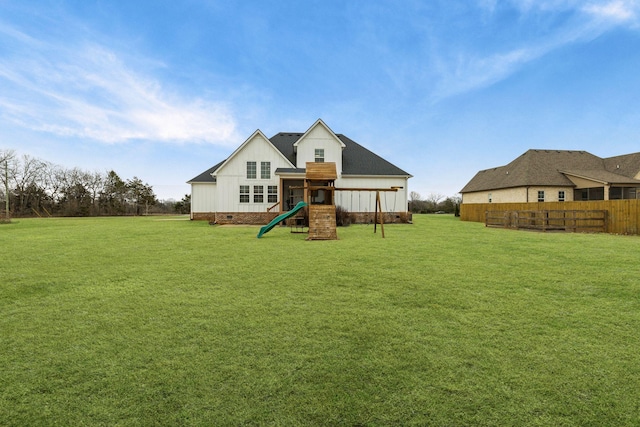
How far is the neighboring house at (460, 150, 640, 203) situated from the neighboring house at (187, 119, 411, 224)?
1723 cm

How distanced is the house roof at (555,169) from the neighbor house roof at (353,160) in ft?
57.1

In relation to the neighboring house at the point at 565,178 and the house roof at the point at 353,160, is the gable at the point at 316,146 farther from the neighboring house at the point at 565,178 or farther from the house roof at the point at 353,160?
the neighboring house at the point at 565,178

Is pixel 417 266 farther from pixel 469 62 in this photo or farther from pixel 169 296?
pixel 469 62

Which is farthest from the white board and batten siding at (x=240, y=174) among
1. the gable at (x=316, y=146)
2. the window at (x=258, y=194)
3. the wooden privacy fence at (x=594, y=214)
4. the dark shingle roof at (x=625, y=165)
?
the dark shingle roof at (x=625, y=165)

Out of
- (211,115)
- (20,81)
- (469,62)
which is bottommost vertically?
(211,115)

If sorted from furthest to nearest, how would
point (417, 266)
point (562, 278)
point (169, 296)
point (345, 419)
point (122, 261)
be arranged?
point (122, 261) < point (417, 266) < point (562, 278) < point (169, 296) < point (345, 419)

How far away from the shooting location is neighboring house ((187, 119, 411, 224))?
22973mm

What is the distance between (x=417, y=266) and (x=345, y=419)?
5.76m

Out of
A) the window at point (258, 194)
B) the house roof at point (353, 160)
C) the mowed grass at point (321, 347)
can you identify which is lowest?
the mowed grass at point (321, 347)

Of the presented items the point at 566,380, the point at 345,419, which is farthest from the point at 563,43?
the point at 345,419

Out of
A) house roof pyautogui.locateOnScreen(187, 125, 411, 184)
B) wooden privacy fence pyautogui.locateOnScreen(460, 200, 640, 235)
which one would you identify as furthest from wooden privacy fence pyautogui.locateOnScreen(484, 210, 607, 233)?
house roof pyautogui.locateOnScreen(187, 125, 411, 184)

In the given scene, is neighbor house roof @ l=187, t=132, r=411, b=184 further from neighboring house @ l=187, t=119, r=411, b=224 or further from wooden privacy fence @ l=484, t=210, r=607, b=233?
wooden privacy fence @ l=484, t=210, r=607, b=233

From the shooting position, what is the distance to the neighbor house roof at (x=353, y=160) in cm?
2530

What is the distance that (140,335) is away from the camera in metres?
3.63
